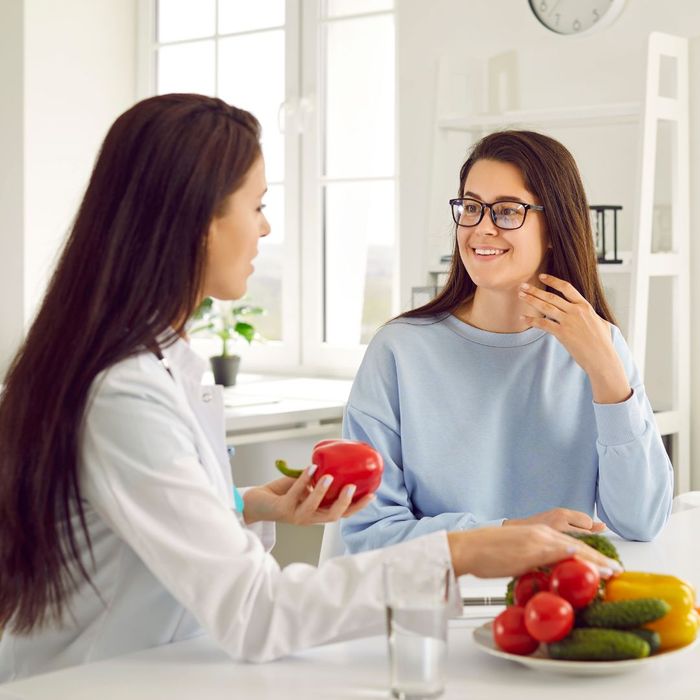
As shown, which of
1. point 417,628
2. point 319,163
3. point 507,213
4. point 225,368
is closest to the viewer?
point 417,628

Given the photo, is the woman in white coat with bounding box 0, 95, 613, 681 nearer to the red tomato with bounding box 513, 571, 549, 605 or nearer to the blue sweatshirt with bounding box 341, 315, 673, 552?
the red tomato with bounding box 513, 571, 549, 605

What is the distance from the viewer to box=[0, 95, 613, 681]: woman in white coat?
119cm

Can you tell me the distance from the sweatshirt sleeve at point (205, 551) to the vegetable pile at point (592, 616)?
0.08 m

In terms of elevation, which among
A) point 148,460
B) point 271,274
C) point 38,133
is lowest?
point 148,460

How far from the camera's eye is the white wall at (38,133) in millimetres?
4367

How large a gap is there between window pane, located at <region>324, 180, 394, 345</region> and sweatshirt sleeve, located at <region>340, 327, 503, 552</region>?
7.24 ft

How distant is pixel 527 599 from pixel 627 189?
2.41 meters

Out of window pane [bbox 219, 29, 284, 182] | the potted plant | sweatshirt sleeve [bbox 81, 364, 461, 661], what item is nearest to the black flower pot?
the potted plant

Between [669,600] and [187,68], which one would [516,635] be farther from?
[187,68]

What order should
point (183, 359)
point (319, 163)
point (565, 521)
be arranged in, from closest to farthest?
point (183, 359) < point (565, 521) < point (319, 163)

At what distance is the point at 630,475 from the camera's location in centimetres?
190

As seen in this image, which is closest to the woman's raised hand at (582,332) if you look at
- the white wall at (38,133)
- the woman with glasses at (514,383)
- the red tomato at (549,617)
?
the woman with glasses at (514,383)

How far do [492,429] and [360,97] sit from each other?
8.34 feet

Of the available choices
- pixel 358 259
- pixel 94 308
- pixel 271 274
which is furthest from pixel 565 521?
pixel 271 274
